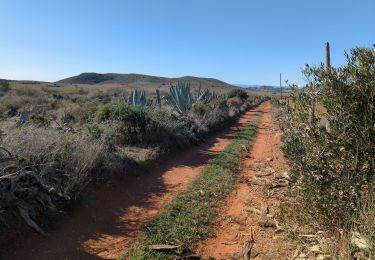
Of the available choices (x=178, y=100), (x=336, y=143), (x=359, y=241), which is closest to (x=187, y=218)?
(x=336, y=143)

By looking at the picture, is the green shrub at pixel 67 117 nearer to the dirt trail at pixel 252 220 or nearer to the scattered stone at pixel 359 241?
the dirt trail at pixel 252 220

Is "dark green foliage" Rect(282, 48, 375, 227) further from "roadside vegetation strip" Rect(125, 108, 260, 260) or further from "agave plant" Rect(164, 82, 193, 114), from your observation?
"agave plant" Rect(164, 82, 193, 114)

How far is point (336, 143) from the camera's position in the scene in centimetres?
482

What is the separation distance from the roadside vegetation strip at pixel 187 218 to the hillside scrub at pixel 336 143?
1795 mm

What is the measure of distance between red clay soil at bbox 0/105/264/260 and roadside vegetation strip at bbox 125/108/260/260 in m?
0.23

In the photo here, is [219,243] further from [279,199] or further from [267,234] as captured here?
[279,199]

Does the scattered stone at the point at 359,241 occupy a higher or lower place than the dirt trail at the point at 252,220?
higher

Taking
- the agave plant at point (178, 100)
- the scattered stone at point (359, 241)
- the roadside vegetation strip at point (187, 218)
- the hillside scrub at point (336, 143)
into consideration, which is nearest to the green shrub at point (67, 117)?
the agave plant at point (178, 100)

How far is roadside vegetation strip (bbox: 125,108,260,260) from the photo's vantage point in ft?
16.8

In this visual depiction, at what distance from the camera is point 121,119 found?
39.9 feet

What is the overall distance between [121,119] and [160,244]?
738cm

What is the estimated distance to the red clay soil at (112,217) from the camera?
5168 mm

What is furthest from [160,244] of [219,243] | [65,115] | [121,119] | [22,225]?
[65,115]

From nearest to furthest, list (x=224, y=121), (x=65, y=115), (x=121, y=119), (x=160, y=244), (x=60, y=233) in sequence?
(x=160, y=244), (x=60, y=233), (x=121, y=119), (x=65, y=115), (x=224, y=121)
